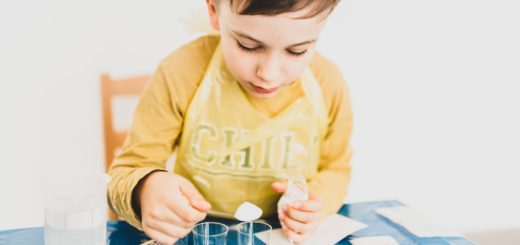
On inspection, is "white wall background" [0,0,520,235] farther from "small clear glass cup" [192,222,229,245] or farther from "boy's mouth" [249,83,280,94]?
"small clear glass cup" [192,222,229,245]

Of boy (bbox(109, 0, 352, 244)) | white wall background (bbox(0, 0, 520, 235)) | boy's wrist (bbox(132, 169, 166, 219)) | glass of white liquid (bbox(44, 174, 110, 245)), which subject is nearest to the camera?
glass of white liquid (bbox(44, 174, 110, 245))

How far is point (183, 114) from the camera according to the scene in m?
0.99

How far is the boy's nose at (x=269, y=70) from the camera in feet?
2.60

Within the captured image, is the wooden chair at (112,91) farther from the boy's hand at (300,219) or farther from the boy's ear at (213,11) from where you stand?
the boy's hand at (300,219)

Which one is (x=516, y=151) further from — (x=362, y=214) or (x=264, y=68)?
(x=264, y=68)

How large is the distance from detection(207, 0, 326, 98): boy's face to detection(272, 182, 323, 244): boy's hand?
203 millimetres

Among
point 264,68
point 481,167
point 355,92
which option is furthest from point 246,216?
point 481,167

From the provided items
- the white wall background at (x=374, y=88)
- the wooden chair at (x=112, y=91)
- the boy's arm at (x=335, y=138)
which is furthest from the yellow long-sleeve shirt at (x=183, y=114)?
the white wall background at (x=374, y=88)

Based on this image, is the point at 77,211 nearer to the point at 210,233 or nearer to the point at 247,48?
the point at 210,233

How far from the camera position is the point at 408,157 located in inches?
71.1

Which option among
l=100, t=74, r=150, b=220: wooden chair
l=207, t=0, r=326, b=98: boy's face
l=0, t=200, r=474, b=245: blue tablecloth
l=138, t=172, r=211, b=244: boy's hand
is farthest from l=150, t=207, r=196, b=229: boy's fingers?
l=100, t=74, r=150, b=220: wooden chair

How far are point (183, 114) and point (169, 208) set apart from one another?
0.89 feet

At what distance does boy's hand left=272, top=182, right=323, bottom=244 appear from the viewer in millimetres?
856

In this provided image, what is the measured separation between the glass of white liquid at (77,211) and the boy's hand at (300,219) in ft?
0.99
